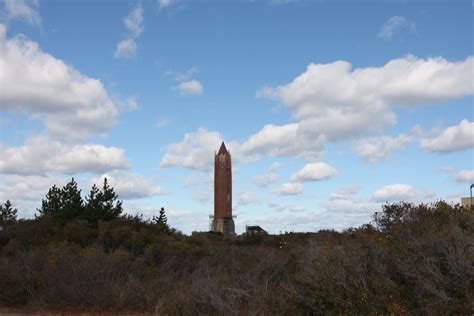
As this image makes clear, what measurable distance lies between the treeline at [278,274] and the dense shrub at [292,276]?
0.02m

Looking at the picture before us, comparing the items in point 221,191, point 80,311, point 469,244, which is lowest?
point 80,311

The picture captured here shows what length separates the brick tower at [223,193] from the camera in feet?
233

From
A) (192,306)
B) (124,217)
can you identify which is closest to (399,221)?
(192,306)

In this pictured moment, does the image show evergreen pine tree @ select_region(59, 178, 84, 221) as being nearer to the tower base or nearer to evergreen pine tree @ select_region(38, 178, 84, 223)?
evergreen pine tree @ select_region(38, 178, 84, 223)

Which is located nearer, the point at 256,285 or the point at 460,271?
the point at 460,271

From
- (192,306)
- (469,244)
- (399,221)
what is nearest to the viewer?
(469,244)

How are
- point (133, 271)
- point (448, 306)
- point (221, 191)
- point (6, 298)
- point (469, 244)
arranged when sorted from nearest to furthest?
point (448, 306) → point (469, 244) → point (6, 298) → point (133, 271) → point (221, 191)

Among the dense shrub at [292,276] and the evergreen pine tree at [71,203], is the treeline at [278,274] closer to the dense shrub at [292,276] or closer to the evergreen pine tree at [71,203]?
the dense shrub at [292,276]

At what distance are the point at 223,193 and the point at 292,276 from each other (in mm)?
61210

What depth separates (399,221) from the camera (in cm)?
1196

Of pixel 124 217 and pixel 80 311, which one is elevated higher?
pixel 124 217

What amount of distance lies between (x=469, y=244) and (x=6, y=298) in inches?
451

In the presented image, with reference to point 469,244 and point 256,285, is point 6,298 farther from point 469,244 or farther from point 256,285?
point 469,244

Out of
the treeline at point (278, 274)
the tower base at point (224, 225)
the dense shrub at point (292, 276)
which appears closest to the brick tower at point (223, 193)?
the tower base at point (224, 225)
